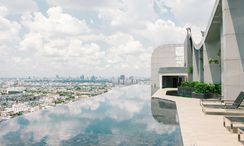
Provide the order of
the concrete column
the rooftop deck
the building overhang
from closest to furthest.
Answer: the rooftop deck → the concrete column → the building overhang

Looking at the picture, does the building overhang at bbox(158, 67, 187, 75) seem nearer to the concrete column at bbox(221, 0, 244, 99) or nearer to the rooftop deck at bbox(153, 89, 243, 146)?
the concrete column at bbox(221, 0, 244, 99)

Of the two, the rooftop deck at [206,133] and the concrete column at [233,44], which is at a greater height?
the concrete column at [233,44]

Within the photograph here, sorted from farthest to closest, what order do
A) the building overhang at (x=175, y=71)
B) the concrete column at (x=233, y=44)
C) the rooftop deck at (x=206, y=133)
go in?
the building overhang at (x=175, y=71), the concrete column at (x=233, y=44), the rooftop deck at (x=206, y=133)

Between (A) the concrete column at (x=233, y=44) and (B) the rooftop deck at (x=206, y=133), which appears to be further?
(A) the concrete column at (x=233, y=44)

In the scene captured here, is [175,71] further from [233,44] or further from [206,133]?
[206,133]

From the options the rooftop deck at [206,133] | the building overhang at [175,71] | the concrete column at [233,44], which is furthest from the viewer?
the building overhang at [175,71]

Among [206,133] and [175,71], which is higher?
[175,71]

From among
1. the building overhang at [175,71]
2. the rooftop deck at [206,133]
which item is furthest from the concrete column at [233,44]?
the building overhang at [175,71]

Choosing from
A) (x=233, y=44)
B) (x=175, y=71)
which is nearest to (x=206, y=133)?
(x=233, y=44)

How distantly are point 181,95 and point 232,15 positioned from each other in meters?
11.6

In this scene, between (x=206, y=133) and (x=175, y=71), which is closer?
(x=206, y=133)

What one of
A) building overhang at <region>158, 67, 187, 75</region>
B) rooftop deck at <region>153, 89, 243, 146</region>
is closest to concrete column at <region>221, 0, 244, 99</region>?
rooftop deck at <region>153, 89, 243, 146</region>

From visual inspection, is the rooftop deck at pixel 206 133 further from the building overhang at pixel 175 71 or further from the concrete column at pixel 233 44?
the building overhang at pixel 175 71

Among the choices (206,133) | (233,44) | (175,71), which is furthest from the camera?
(175,71)
